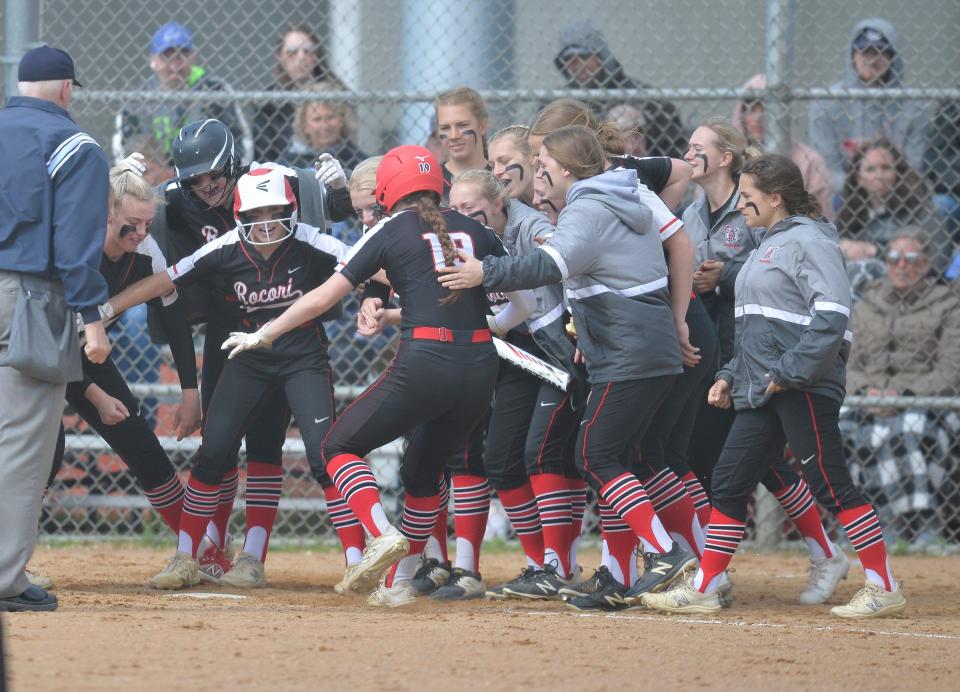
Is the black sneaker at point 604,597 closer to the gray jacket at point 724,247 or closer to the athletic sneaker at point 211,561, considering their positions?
the gray jacket at point 724,247

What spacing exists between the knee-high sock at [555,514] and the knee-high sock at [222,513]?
4.53 ft

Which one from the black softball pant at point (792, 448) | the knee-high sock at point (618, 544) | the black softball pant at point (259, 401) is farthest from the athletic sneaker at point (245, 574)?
the black softball pant at point (792, 448)

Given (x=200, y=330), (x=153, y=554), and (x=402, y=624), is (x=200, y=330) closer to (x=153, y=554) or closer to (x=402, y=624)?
(x=153, y=554)

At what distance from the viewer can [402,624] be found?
187 inches

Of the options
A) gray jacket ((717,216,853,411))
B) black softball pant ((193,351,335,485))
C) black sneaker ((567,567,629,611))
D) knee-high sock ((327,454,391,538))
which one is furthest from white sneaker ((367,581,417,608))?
gray jacket ((717,216,853,411))

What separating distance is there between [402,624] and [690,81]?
5469mm

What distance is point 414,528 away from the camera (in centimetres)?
549

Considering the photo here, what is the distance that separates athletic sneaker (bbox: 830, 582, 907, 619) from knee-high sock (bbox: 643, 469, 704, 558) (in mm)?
681

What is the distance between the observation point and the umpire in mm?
4699

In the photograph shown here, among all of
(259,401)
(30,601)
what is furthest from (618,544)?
(30,601)

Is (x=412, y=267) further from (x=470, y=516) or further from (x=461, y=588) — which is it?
(x=461, y=588)

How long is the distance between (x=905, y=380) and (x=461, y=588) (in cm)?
313

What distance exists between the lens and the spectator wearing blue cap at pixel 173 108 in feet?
25.2

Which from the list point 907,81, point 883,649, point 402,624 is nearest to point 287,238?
point 402,624
